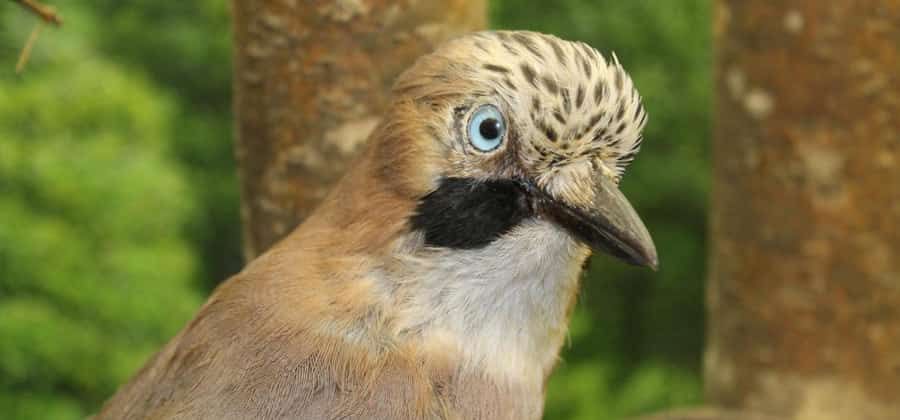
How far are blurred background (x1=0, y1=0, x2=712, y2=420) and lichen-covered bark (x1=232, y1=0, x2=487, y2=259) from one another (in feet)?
1.99

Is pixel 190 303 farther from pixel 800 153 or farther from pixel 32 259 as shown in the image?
pixel 800 153

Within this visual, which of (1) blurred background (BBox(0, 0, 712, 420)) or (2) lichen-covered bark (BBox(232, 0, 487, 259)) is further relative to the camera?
(1) blurred background (BBox(0, 0, 712, 420))

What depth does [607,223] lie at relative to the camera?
186cm

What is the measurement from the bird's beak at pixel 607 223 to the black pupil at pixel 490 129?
0.14 m

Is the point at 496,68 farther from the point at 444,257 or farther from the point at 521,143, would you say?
the point at 444,257

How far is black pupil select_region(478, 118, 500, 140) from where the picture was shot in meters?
1.83

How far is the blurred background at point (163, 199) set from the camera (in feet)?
12.5

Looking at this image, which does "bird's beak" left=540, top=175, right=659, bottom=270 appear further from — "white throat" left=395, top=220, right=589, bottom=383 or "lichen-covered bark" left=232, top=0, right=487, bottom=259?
"lichen-covered bark" left=232, top=0, right=487, bottom=259

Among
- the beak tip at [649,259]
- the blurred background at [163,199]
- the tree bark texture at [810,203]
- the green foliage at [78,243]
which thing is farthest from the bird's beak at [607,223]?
the green foliage at [78,243]

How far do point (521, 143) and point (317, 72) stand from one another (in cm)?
73

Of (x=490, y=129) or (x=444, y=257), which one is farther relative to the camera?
(x=444, y=257)

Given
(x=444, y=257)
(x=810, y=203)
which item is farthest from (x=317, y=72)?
(x=810, y=203)

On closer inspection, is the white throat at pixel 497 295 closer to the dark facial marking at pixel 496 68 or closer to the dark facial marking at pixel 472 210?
the dark facial marking at pixel 472 210

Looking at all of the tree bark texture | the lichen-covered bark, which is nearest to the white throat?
the lichen-covered bark
